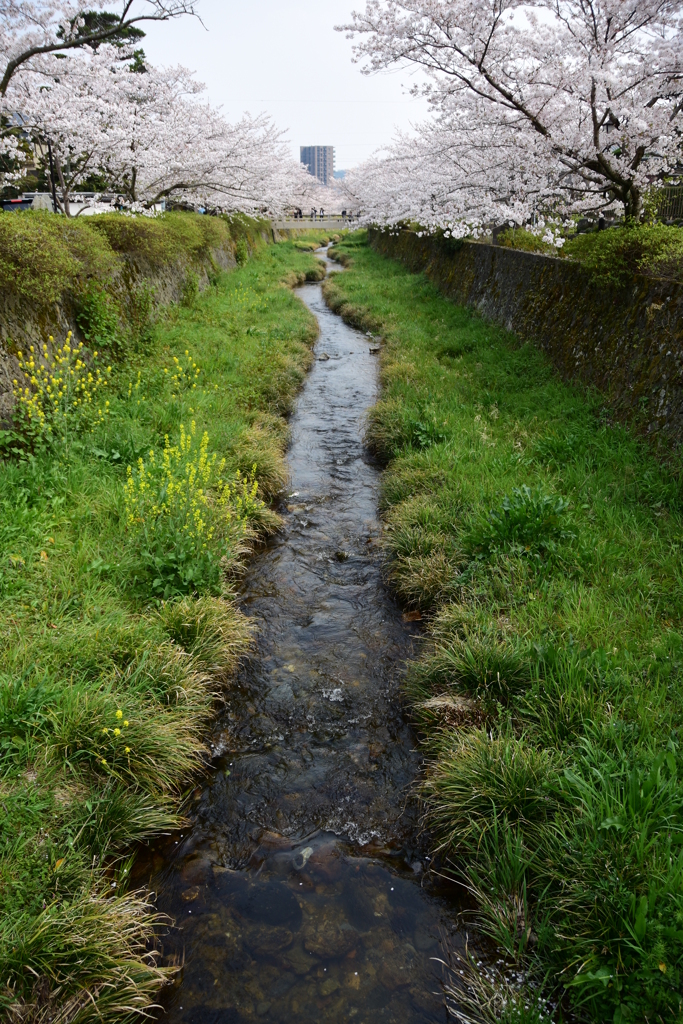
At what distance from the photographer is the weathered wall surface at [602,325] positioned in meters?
6.20

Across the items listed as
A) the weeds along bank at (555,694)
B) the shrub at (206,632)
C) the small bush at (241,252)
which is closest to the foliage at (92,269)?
the shrub at (206,632)

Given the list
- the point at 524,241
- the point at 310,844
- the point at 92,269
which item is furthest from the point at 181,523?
the point at 524,241

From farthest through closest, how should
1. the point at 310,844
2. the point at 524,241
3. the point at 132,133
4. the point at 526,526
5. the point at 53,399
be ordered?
the point at 132,133 → the point at 524,241 → the point at 53,399 → the point at 526,526 → the point at 310,844

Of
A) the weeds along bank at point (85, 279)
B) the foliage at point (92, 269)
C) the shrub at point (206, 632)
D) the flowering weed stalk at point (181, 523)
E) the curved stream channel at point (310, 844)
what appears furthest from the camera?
the foliage at point (92, 269)

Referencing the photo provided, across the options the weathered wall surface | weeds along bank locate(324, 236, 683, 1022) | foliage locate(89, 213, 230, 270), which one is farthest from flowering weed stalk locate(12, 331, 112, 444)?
the weathered wall surface

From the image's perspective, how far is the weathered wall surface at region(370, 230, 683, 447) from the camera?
20.3 feet

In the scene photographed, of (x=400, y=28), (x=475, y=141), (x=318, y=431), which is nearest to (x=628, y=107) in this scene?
(x=400, y=28)

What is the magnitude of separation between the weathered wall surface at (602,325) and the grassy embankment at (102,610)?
13.9 ft

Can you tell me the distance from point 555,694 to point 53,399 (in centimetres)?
553

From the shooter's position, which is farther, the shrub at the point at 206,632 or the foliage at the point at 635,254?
the foliage at the point at 635,254

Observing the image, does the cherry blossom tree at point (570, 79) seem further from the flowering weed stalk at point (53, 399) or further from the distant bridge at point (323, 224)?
the distant bridge at point (323, 224)

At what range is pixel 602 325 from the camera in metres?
7.66

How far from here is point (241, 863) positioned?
3338 millimetres

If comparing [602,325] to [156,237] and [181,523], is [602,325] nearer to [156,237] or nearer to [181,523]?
[181,523]
